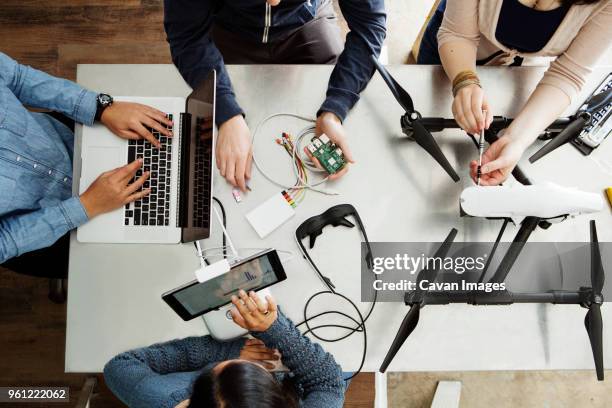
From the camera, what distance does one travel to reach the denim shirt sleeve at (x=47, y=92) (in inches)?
45.7

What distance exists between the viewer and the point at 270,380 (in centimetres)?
97

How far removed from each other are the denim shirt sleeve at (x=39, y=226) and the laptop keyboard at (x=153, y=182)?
0.37ft

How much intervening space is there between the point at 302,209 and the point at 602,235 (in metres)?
0.75

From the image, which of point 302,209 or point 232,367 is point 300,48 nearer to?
point 302,209

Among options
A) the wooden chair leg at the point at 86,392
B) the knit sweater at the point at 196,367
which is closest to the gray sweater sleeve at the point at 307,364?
the knit sweater at the point at 196,367

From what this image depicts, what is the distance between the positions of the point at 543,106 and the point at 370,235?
50 cm

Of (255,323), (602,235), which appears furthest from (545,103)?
(255,323)

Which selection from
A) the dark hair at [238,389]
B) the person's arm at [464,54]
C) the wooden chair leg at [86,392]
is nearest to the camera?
the dark hair at [238,389]

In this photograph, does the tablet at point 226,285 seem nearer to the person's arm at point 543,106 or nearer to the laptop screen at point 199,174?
the laptop screen at point 199,174

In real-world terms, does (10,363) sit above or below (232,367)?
below

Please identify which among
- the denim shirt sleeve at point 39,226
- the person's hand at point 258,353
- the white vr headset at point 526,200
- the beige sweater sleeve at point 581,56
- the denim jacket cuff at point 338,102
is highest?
the beige sweater sleeve at point 581,56

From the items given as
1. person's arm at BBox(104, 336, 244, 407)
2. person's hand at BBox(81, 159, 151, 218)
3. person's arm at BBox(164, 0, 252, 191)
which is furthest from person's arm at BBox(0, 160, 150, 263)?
person's arm at BBox(104, 336, 244, 407)

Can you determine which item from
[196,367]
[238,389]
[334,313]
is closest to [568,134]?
[334,313]

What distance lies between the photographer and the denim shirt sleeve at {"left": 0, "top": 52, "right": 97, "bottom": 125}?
1160mm
